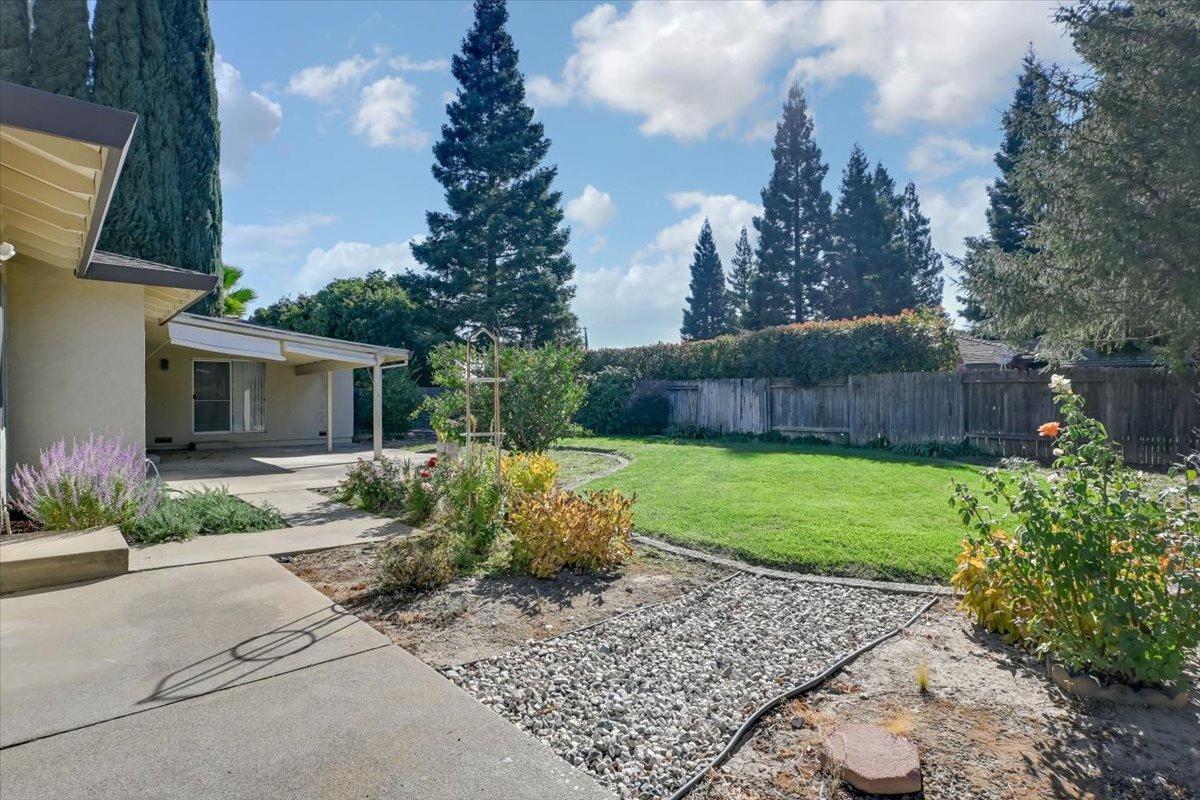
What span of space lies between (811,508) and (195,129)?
69.6ft

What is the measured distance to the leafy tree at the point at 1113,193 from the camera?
27.6 feet

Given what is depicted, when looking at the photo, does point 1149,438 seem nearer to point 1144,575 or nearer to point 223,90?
point 1144,575

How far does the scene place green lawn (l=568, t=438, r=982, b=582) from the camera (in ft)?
17.9

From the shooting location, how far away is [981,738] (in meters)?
2.77

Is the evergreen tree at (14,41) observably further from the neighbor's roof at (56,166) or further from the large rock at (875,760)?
the large rock at (875,760)

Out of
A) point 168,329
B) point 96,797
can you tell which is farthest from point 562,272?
point 96,797

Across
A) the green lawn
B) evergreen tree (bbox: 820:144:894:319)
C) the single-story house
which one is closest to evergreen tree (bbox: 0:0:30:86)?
the single-story house

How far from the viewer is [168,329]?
10.6m

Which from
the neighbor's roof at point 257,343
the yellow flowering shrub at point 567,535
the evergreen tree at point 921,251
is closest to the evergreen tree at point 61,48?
the neighbor's roof at point 257,343

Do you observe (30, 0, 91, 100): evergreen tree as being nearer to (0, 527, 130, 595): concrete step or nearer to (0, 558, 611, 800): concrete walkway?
(0, 527, 130, 595): concrete step

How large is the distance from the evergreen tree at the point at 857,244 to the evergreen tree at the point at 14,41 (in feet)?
114

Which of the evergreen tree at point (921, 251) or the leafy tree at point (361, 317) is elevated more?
the evergreen tree at point (921, 251)

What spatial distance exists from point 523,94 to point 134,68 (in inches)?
603

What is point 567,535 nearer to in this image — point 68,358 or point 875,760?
point 875,760
